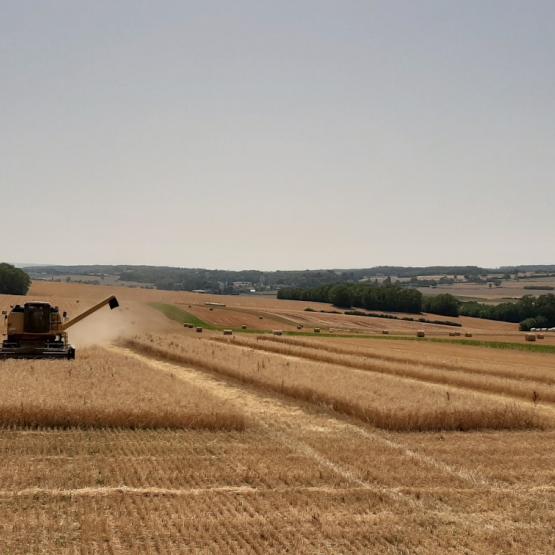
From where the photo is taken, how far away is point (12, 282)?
3927 inches

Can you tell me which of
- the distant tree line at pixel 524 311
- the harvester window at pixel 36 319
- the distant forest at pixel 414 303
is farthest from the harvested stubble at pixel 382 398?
the distant forest at pixel 414 303

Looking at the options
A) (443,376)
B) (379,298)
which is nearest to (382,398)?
(443,376)

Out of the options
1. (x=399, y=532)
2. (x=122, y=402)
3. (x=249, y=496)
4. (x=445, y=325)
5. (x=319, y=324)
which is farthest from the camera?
(x=445, y=325)

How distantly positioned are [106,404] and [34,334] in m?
13.8

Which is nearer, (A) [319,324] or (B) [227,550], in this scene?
(B) [227,550]

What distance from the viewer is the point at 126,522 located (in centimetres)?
1020

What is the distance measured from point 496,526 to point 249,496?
3783mm

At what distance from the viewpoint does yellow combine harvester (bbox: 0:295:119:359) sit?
30.0 meters

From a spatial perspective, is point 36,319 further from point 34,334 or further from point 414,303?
point 414,303

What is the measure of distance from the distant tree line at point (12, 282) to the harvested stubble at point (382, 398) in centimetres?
7481

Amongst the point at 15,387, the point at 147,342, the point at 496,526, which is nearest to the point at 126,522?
the point at 496,526

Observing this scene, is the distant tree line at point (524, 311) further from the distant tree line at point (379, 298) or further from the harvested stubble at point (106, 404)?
the harvested stubble at point (106, 404)

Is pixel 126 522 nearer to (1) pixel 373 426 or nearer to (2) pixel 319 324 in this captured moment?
(1) pixel 373 426

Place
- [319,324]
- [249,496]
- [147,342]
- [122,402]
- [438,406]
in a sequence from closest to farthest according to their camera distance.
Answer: [249,496], [122,402], [438,406], [147,342], [319,324]
